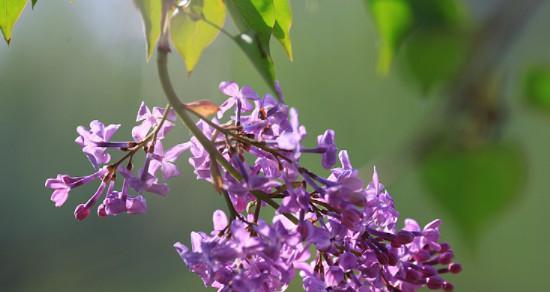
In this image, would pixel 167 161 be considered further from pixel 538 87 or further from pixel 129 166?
pixel 538 87

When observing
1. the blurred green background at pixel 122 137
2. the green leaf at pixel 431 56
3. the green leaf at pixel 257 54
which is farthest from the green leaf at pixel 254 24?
the blurred green background at pixel 122 137

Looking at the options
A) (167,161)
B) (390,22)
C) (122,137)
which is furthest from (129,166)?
(122,137)

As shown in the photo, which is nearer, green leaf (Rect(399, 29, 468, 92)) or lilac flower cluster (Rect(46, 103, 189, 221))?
green leaf (Rect(399, 29, 468, 92))

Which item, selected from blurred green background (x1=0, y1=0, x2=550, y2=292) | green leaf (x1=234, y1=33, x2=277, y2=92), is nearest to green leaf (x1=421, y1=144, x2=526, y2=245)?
green leaf (x1=234, y1=33, x2=277, y2=92)

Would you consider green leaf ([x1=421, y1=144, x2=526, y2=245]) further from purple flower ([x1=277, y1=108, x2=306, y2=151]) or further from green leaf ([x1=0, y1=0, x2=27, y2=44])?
green leaf ([x1=0, y1=0, x2=27, y2=44])

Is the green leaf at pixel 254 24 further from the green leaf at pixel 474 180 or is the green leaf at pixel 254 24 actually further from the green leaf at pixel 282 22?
the green leaf at pixel 474 180

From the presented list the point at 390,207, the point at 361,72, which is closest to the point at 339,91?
the point at 361,72
